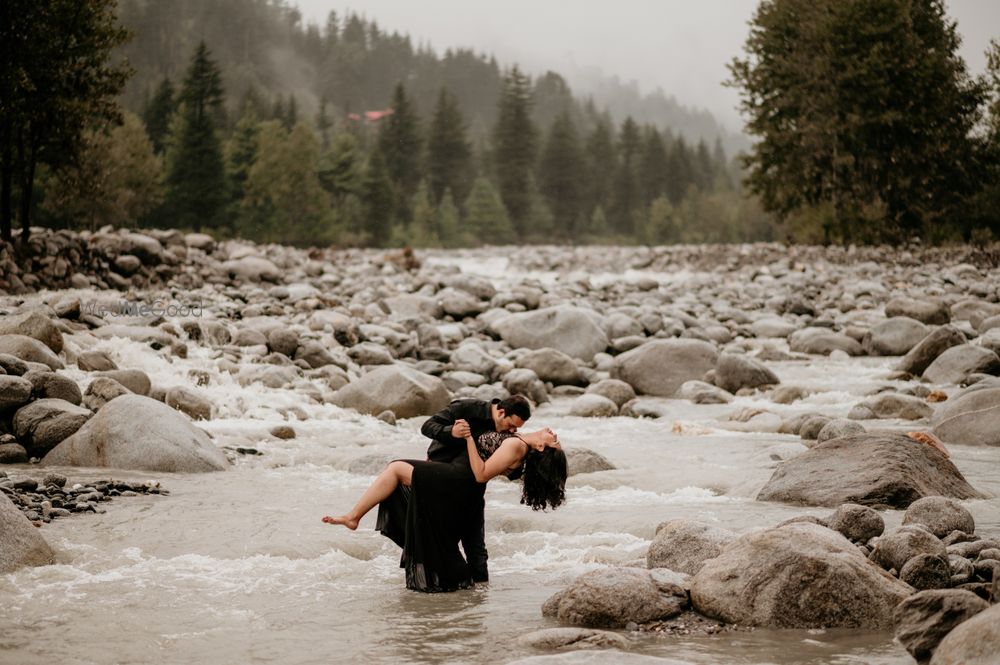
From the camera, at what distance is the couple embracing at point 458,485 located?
6.19 m

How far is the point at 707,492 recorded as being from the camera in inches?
354

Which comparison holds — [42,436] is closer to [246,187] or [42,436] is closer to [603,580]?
[603,580]

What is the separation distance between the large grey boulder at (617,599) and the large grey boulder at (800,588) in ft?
0.57

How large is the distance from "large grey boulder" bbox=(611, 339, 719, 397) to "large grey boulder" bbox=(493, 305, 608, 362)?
1.58 meters

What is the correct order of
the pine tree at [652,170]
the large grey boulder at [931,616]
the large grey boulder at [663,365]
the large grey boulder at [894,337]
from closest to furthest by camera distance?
the large grey boulder at [931,616], the large grey boulder at [663,365], the large grey boulder at [894,337], the pine tree at [652,170]

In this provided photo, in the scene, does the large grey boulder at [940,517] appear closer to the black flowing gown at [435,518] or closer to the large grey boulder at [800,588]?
the large grey boulder at [800,588]

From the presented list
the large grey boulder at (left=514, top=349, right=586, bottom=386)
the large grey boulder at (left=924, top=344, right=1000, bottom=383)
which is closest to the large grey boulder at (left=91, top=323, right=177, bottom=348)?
the large grey boulder at (left=514, top=349, right=586, bottom=386)

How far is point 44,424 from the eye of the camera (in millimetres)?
9938

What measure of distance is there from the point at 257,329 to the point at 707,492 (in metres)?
9.69

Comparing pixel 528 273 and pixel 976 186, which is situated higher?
pixel 976 186

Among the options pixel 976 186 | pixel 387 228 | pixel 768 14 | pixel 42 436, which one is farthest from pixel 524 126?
pixel 42 436

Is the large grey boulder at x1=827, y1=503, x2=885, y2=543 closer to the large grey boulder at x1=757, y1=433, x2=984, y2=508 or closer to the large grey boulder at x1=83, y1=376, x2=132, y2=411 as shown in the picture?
the large grey boulder at x1=757, y1=433, x2=984, y2=508

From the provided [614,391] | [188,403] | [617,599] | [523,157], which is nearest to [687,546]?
[617,599]

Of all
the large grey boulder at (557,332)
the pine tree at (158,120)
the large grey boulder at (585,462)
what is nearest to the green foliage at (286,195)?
the pine tree at (158,120)
